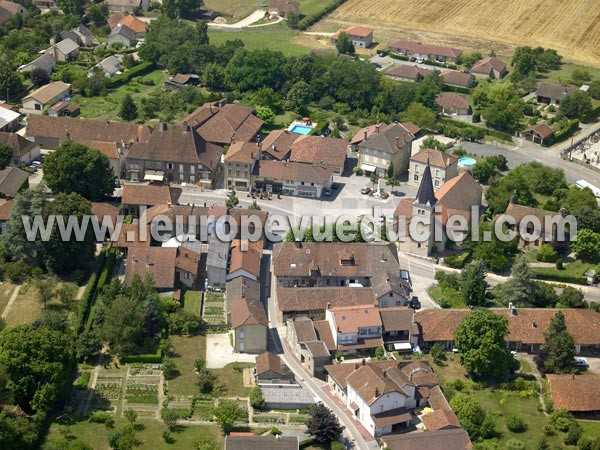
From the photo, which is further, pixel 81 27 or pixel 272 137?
pixel 81 27

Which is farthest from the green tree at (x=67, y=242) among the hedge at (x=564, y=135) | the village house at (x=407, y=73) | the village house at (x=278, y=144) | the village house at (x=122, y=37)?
the village house at (x=407, y=73)

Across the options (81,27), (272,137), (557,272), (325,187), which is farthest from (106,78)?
(557,272)

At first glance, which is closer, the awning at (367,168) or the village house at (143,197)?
the village house at (143,197)

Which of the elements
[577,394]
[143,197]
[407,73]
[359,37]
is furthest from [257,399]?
[359,37]

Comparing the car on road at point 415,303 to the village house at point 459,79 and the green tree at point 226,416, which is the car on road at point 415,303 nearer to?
the green tree at point 226,416

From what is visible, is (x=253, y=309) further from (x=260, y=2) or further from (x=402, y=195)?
(x=260, y=2)
